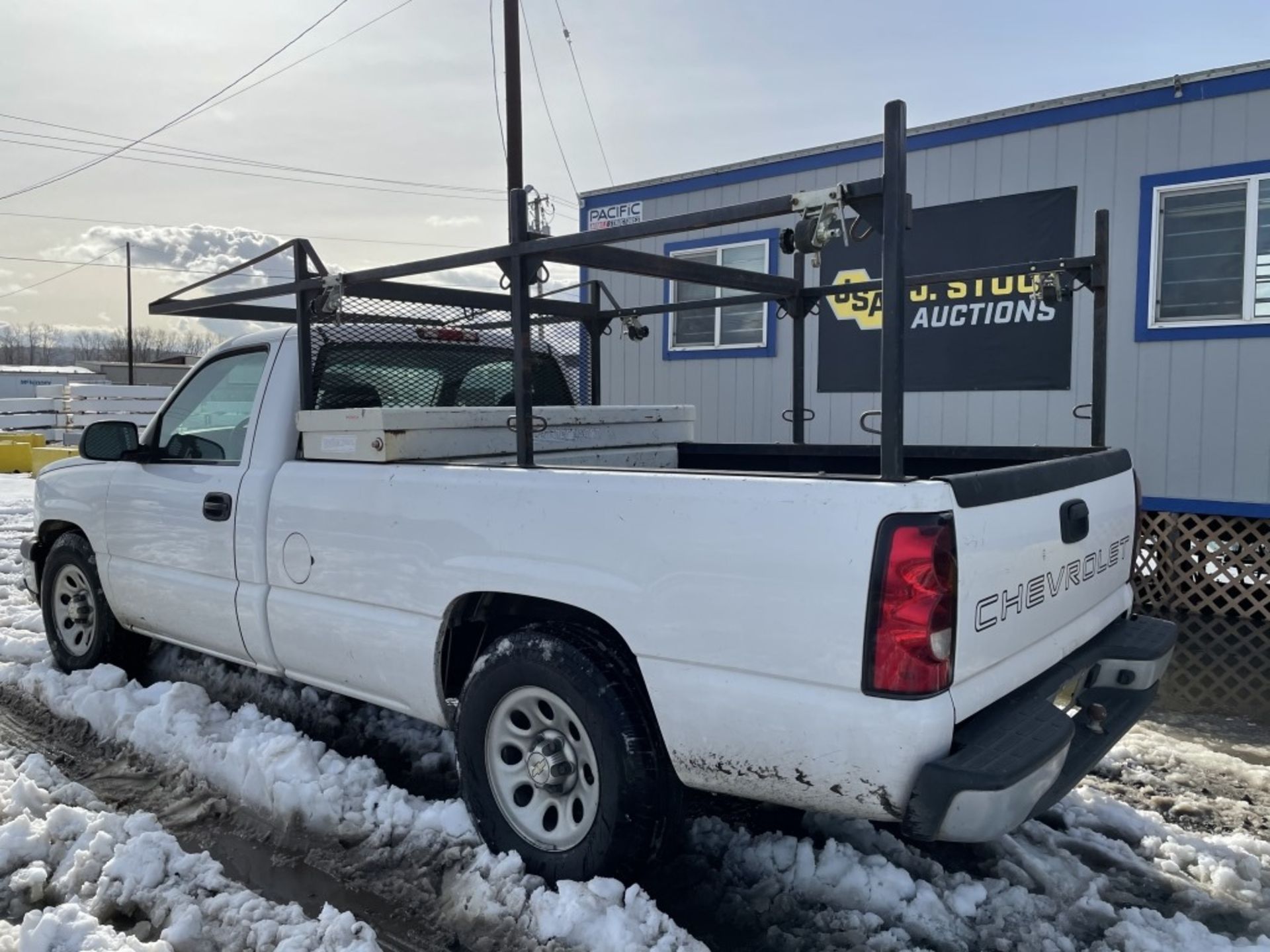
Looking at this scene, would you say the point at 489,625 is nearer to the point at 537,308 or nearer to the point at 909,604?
the point at 909,604

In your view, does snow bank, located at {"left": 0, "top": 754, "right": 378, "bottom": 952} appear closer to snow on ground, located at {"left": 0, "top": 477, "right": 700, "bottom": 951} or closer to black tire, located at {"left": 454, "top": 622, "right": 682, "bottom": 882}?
snow on ground, located at {"left": 0, "top": 477, "right": 700, "bottom": 951}

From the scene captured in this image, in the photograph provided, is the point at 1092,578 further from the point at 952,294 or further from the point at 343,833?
the point at 952,294

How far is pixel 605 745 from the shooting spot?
2906mm

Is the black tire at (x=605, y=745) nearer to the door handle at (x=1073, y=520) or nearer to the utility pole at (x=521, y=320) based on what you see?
the utility pole at (x=521, y=320)

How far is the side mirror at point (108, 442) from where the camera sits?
4707 mm

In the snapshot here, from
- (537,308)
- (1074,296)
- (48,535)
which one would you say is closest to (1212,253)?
(1074,296)

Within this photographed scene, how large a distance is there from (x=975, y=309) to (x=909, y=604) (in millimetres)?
6789

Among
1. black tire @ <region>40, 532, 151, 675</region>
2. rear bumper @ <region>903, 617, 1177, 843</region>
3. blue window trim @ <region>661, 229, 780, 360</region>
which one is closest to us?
rear bumper @ <region>903, 617, 1177, 843</region>

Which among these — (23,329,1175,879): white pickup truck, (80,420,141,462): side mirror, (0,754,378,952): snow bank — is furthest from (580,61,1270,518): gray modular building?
(0,754,378,952): snow bank

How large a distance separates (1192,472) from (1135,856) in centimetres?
504

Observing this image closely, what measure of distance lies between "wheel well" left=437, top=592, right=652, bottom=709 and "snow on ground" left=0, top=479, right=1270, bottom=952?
52cm

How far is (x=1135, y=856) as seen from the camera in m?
3.40

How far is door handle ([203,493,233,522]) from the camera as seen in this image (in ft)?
13.7

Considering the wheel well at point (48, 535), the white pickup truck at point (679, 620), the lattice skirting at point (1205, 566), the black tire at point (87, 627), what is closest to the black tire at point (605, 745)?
the white pickup truck at point (679, 620)
